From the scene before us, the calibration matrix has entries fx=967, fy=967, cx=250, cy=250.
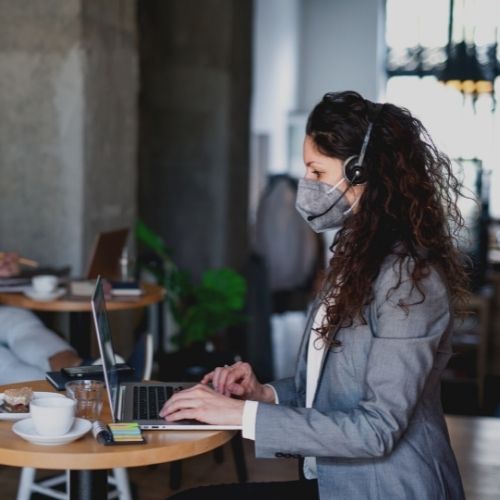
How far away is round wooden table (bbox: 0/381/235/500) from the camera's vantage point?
70.9 inches

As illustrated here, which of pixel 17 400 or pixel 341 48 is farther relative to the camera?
pixel 341 48

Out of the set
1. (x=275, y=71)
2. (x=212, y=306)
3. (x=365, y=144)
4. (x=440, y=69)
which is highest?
(x=440, y=69)

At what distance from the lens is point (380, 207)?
6.40ft

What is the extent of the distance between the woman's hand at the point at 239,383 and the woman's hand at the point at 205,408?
25 cm

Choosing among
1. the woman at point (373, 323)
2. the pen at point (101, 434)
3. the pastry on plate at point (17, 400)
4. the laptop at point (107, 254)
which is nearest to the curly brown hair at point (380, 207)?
the woman at point (373, 323)

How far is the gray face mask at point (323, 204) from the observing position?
2014 millimetres

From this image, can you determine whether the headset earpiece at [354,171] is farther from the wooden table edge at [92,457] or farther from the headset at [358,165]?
the wooden table edge at [92,457]

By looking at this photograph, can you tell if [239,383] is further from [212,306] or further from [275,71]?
[275,71]

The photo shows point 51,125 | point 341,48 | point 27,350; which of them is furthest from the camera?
point 341,48

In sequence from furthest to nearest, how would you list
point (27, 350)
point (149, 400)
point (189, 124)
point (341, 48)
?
point (341, 48) → point (189, 124) → point (27, 350) → point (149, 400)

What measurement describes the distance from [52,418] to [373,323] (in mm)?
649

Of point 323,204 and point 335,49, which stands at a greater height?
point 335,49

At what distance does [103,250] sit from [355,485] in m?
2.57

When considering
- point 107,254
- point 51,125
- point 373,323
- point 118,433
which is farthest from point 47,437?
point 51,125
